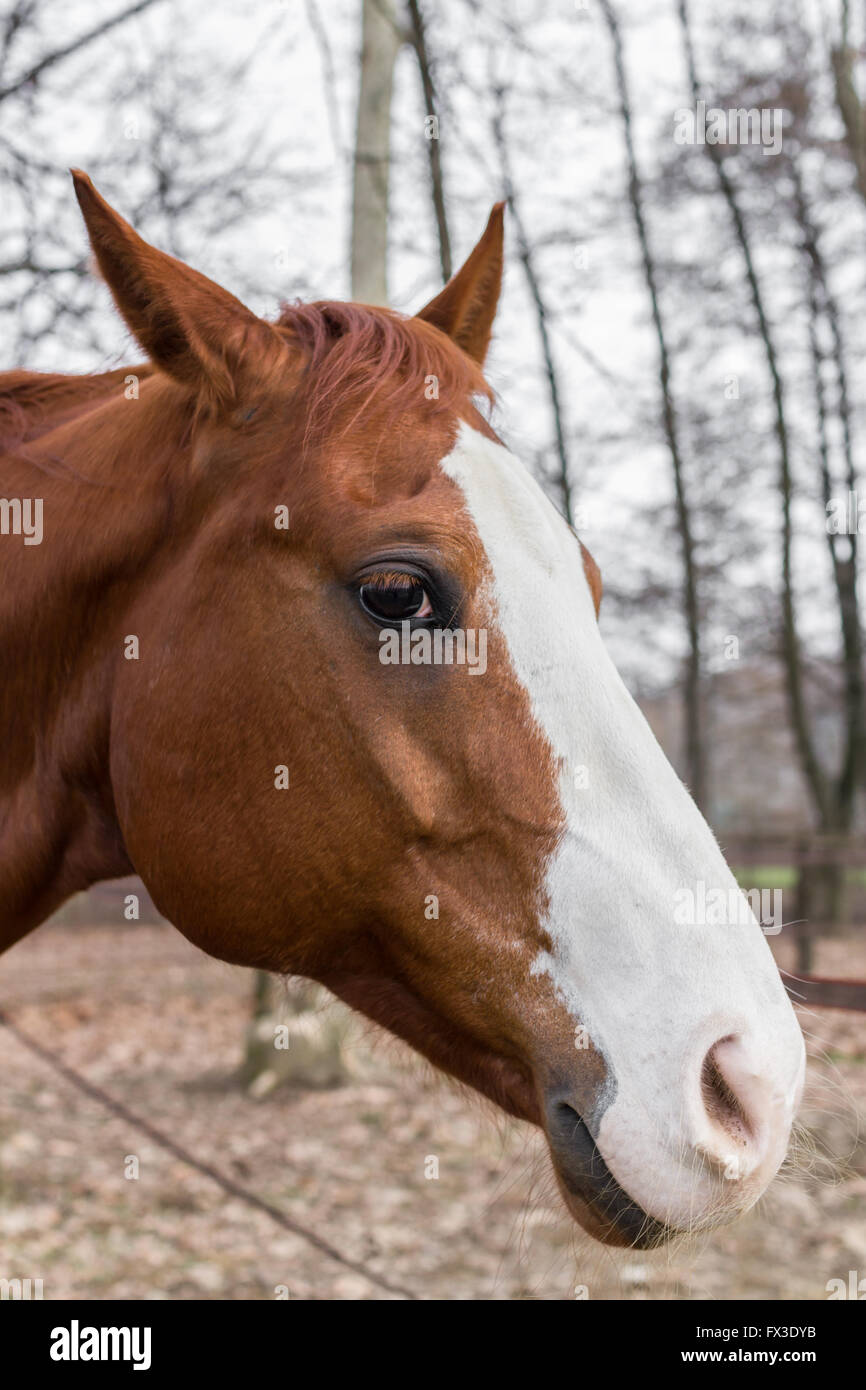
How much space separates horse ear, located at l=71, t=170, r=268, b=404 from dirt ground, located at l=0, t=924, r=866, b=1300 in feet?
5.29

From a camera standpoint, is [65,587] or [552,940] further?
[65,587]

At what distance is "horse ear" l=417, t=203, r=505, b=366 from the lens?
8.77 ft

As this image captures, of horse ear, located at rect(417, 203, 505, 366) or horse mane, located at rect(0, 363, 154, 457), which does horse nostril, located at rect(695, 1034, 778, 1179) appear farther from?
horse mane, located at rect(0, 363, 154, 457)

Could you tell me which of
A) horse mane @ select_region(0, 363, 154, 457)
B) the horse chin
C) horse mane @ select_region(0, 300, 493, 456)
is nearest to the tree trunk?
horse mane @ select_region(0, 363, 154, 457)

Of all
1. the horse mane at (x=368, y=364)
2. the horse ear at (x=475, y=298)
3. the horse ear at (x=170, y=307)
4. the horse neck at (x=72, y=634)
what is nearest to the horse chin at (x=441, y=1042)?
the horse neck at (x=72, y=634)

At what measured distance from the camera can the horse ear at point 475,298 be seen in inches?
105

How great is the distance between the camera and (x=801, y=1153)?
184 centimetres

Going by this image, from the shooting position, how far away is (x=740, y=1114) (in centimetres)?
164

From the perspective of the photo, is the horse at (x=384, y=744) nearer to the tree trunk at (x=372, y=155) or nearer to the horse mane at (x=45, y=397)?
the horse mane at (x=45, y=397)

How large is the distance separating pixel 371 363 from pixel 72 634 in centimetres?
88

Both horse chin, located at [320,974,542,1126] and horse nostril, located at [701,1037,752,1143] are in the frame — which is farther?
horse chin, located at [320,974,542,1126]
